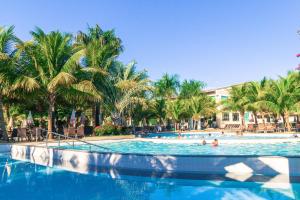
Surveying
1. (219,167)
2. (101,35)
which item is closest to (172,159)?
(219,167)

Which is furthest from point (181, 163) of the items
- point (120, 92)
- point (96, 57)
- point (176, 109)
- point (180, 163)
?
point (176, 109)

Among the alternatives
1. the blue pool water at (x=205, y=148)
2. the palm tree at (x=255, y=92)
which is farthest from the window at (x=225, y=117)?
→ the blue pool water at (x=205, y=148)

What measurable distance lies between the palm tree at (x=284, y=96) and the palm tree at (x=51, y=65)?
16.8 metres

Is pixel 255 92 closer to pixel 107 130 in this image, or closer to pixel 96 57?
pixel 96 57

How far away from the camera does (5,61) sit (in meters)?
18.4

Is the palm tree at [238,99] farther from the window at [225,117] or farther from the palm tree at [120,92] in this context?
the window at [225,117]

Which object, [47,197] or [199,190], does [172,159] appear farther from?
[47,197]

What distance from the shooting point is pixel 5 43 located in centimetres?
1873

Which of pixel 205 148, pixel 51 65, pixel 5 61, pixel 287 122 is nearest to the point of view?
pixel 5 61

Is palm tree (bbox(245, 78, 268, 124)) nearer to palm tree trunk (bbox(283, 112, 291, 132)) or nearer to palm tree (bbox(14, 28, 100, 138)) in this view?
palm tree trunk (bbox(283, 112, 291, 132))

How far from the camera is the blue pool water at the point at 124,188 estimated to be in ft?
21.6

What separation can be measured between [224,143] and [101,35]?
67.2 feet

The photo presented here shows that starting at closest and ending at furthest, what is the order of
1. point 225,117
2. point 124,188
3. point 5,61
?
1. point 124,188
2. point 5,61
3. point 225,117

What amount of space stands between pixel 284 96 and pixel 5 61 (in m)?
23.1
